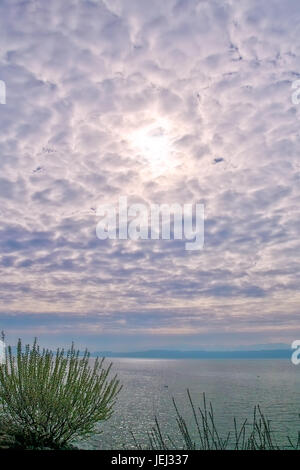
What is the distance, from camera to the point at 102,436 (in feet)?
203

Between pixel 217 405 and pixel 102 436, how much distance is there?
5195 centimetres

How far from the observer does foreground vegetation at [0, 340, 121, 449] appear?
1783 cm

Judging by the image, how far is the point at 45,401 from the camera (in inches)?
702

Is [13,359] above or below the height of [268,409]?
above

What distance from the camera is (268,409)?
102188 millimetres

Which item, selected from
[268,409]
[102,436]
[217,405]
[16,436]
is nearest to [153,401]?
[217,405]

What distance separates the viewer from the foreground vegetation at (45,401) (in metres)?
17.8

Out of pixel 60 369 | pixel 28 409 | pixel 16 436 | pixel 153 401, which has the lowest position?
pixel 153 401
